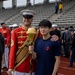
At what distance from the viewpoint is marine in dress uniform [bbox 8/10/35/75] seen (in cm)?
391

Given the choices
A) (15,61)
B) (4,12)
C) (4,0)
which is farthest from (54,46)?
(4,0)

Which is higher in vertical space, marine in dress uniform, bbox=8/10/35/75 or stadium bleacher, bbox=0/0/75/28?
marine in dress uniform, bbox=8/10/35/75

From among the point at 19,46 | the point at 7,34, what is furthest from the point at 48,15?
the point at 19,46

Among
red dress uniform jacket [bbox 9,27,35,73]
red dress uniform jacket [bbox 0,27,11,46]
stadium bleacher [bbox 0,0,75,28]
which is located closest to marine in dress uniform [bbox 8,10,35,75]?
red dress uniform jacket [bbox 9,27,35,73]

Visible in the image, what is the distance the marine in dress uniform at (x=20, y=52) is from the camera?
3.91m

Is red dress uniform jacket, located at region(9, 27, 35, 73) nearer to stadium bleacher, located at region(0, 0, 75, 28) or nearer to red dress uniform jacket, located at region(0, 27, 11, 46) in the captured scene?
red dress uniform jacket, located at region(0, 27, 11, 46)

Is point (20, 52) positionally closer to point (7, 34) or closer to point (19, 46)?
point (19, 46)

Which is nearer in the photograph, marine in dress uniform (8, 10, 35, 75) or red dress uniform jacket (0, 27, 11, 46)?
marine in dress uniform (8, 10, 35, 75)

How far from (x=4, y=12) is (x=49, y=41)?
3153 centimetres

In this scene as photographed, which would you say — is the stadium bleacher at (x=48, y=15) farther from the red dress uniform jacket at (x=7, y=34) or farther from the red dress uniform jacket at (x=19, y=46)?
the red dress uniform jacket at (x=19, y=46)

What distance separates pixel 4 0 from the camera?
3791cm

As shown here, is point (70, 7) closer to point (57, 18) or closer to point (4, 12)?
point (57, 18)

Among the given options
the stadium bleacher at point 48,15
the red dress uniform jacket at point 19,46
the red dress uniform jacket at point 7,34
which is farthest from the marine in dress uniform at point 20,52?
the stadium bleacher at point 48,15

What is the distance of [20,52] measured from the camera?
3.95m
